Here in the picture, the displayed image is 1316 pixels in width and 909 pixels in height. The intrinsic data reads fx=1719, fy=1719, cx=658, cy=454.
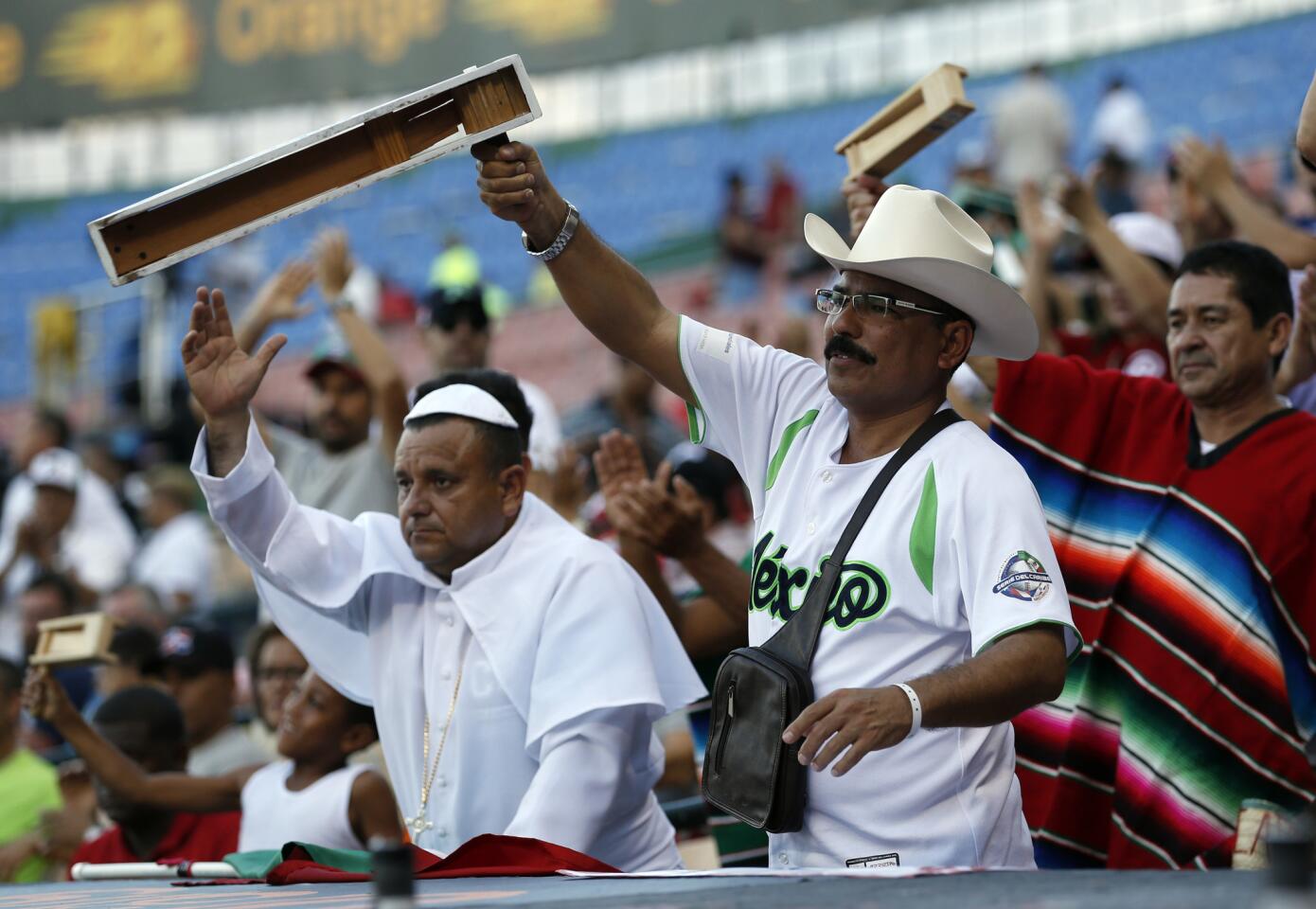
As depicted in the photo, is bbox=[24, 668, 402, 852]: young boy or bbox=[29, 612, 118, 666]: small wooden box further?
bbox=[29, 612, 118, 666]: small wooden box

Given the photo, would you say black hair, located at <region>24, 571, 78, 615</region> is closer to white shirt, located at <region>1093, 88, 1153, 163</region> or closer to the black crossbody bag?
the black crossbody bag

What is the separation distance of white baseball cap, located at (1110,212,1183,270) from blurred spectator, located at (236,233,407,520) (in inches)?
110

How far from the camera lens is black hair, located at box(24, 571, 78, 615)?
28.9 feet

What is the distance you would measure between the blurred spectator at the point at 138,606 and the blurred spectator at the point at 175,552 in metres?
1.16

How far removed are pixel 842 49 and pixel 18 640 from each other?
56.4 ft

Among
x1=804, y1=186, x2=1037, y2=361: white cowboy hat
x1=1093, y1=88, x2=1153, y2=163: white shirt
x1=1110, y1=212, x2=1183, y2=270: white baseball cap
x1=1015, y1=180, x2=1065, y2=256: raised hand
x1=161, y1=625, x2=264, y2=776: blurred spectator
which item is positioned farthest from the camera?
x1=1093, y1=88, x2=1153, y2=163: white shirt

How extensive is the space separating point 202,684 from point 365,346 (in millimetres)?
1486

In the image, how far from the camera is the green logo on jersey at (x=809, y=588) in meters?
3.39

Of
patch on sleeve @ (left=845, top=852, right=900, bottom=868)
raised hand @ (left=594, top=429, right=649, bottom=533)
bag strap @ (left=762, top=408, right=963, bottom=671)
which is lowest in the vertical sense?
patch on sleeve @ (left=845, top=852, right=900, bottom=868)

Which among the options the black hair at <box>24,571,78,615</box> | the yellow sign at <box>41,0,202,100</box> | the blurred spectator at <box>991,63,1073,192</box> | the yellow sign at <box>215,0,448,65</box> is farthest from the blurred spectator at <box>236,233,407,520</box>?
the yellow sign at <box>41,0,202,100</box>

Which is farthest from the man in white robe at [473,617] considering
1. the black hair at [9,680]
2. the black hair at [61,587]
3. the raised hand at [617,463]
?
the black hair at [61,587]

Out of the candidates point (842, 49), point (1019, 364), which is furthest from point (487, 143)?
point (842, 49)

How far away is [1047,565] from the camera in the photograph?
10.8ft

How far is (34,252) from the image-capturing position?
94.1 ft
